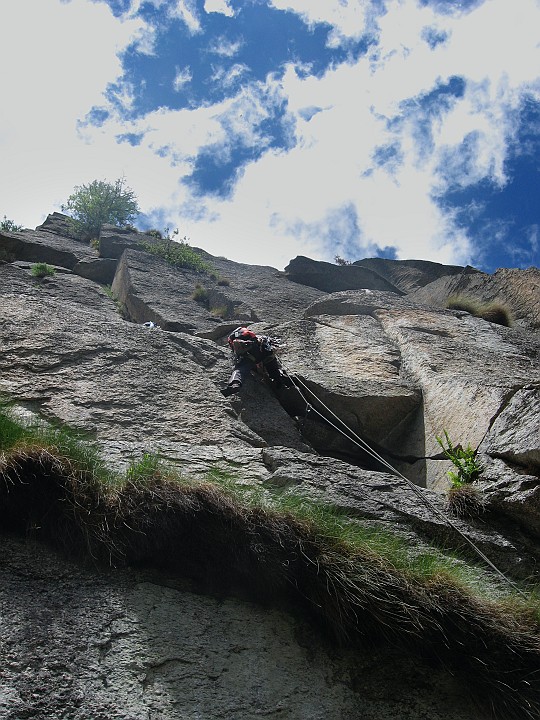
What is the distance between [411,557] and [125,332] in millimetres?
6689

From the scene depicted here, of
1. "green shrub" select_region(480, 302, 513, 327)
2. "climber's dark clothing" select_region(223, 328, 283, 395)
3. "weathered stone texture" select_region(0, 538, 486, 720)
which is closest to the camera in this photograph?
"weathered stone texture" select_region(0, 538, 486, 720)

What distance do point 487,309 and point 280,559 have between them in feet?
44.2

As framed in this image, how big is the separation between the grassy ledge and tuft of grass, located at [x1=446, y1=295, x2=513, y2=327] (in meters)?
12.5

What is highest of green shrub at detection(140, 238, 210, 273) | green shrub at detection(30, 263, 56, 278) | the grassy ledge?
green shrub at detection(140, 238, 210, 273)

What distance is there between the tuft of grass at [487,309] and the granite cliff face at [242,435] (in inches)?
23.9

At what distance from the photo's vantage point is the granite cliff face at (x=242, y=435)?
5.25 metres

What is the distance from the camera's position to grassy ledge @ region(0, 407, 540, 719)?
5863 mm

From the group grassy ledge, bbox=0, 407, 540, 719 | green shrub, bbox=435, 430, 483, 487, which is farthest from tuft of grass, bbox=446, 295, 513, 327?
grassy ledge, bbox=0, 407, 540, 719

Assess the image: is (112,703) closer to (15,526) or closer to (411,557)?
(15,526)

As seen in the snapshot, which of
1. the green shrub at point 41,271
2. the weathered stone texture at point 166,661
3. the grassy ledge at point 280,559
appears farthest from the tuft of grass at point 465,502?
the green shrub at point 41,271

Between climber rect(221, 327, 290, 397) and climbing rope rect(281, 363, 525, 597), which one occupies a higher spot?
climber rect(221, 327, 290, 397)

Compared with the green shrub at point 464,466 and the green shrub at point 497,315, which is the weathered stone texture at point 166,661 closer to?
the green shrub at point 464,466

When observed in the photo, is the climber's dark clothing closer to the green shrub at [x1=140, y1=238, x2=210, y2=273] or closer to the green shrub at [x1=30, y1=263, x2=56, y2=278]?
the green shrub at [x1=30, y1=263, x2=56, y2=278]

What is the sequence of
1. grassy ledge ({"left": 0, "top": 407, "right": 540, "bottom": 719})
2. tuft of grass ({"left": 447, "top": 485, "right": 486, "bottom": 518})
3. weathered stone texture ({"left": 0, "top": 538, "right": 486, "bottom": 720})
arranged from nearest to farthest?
weathered stone texture ({"left": 0, "top": 538, "right": 486, "bottom": 720}) < grassy ledge ({"left": 0, "top": 407, "right": 540, "bottom": 719}) < tuft of grass ({"left": 447, "top": 485, "right": 486, "bottom": 518})
